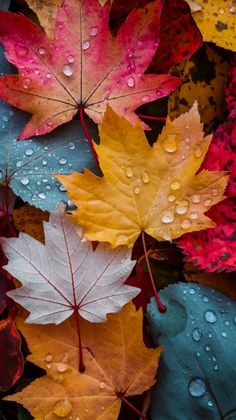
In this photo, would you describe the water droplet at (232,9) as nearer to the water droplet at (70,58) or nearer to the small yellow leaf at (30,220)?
the water droplet at (70,58)

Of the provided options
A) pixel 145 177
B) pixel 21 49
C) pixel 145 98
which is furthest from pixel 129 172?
pixel 21 49

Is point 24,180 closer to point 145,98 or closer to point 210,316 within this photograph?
point 145,98

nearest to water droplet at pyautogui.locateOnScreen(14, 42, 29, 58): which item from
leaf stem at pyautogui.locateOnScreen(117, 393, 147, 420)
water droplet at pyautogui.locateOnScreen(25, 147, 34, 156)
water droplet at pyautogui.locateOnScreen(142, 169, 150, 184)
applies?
water droplet at pyautogui.locateOnScreen(25, 147, 34, 156)

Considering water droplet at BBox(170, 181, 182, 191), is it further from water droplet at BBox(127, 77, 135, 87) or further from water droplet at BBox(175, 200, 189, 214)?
water droplet at BBox(127, 77, 135, 87)

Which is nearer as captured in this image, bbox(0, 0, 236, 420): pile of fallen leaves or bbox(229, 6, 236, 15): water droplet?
bbox(0, 0, 236, 420): pile of fallen leaves

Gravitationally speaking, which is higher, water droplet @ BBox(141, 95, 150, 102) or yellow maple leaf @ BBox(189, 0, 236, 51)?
yellow maple leaf @ BBox(189, 0, 236, 51)

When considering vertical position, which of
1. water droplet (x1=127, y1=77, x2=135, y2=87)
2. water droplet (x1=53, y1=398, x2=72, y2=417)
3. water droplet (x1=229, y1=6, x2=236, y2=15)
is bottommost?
water droplet (x1=53, y1=398, x2=72, y2=417)
